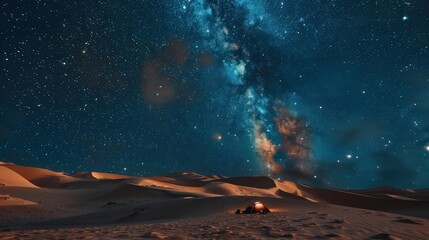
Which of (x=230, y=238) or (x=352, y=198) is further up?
(x=352, y=198)

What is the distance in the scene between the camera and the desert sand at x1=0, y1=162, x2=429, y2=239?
6035 millimetres

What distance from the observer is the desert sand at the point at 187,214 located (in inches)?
238

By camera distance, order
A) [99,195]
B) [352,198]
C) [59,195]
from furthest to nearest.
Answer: [352,198] → [99,195] → [59,195]

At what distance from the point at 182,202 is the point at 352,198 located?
18.9 metres

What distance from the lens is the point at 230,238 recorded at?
529 centimetres

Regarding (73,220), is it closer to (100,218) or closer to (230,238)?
(100,218)

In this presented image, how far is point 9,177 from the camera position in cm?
2280

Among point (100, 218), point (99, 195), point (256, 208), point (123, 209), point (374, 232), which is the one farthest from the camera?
point (99, 195)

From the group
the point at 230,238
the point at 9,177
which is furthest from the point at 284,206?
the point at 9,177


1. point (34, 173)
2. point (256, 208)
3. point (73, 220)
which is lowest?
point (73, 220)

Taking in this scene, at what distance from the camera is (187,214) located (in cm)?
1241

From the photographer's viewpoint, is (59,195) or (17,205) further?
(59,195)

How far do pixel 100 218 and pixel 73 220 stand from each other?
0.93m

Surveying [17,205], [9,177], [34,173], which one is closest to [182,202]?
[17,205]
